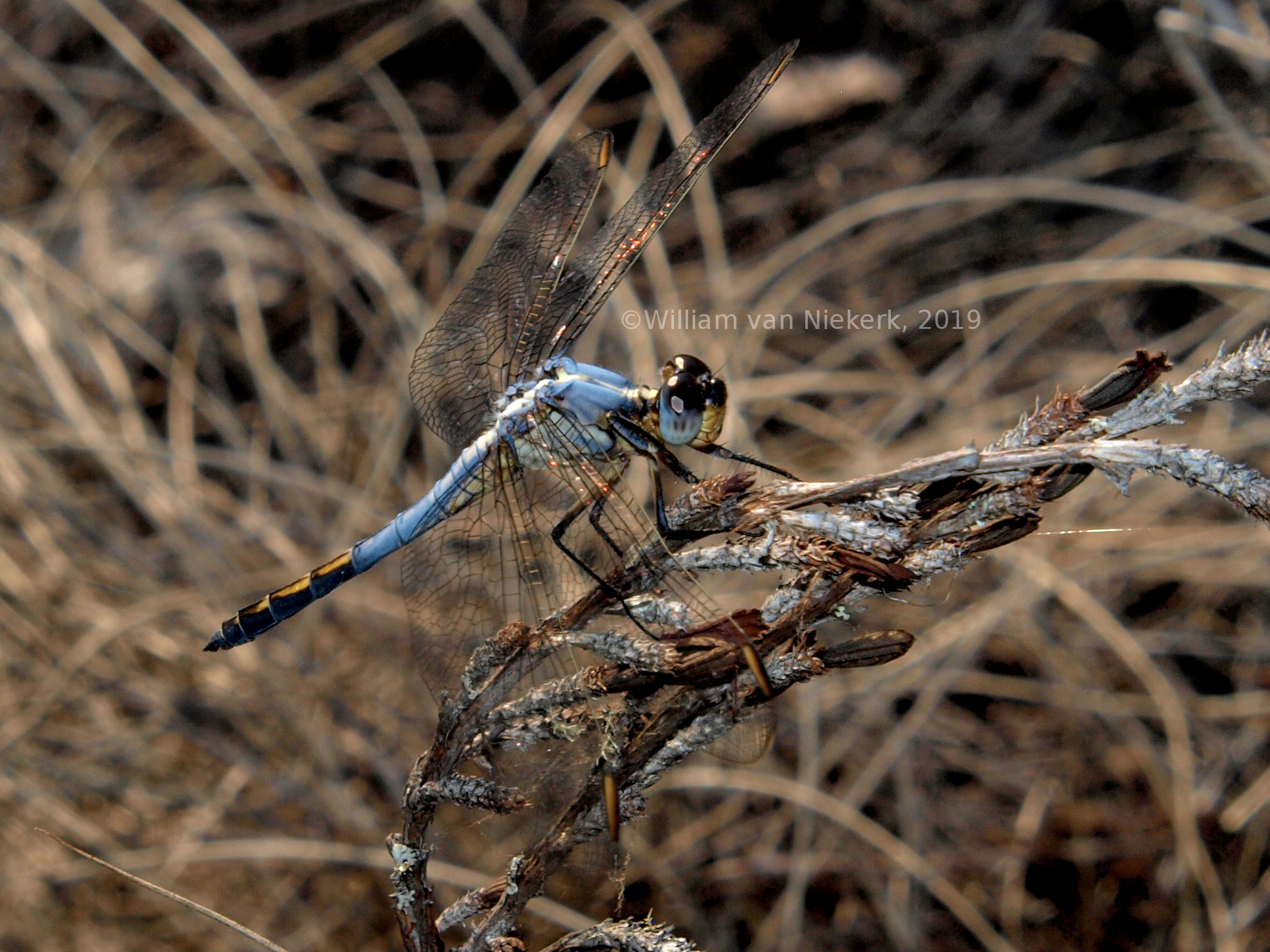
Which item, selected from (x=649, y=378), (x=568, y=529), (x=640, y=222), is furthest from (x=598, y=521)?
(x=649, y=378)

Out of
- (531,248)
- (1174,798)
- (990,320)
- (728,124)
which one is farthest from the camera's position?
(990,320)

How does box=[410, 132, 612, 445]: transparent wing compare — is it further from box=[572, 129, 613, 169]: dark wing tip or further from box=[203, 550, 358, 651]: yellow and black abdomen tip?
box=[203, 550, 358, 651]: yellow and black abdomen tip

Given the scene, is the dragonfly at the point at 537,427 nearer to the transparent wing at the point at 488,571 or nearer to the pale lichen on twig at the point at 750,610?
the transparent wing at the point at 488,571

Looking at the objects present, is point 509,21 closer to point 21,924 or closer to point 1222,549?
point 1222,549

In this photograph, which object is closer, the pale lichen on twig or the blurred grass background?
the pale lichen on twig

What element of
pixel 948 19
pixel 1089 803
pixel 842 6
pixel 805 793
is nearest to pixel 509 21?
pixel 842 6

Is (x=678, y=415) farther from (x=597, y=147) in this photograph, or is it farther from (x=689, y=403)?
(x=597, y=147)

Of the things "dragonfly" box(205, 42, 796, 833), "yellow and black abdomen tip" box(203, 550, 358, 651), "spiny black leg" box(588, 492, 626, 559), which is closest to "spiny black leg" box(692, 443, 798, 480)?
"dragonfly" box(205, 42, 796, 833)
